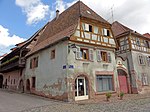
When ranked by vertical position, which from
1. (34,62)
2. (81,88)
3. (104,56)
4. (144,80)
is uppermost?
(104,56)

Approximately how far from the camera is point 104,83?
661 inches

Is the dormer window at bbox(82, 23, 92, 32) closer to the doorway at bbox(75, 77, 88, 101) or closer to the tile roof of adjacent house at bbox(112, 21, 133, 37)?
the doorway at bbox(75, 77, 88, 101)

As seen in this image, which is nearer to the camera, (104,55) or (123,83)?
(104,55)

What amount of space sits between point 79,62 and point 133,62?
937 centimetres

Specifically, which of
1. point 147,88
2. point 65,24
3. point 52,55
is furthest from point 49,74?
point 147,88

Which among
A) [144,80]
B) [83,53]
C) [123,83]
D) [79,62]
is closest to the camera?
[79,62]

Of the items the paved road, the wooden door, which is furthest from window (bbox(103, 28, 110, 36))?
the paved road

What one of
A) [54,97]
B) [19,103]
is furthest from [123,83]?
[19,103]

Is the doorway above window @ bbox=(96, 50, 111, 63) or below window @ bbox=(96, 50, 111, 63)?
below

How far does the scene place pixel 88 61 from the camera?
1584 cm

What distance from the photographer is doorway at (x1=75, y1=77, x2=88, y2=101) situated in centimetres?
1464

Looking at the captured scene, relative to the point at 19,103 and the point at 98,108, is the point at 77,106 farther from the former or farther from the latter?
the point at 19,103

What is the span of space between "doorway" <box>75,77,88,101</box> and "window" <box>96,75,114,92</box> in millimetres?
1576

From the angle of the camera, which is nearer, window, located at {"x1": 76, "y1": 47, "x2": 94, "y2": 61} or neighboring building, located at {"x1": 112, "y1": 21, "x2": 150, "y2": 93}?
window, located at {"x1": 76, "y1": 47, "x2": 94, "y2": 61}
